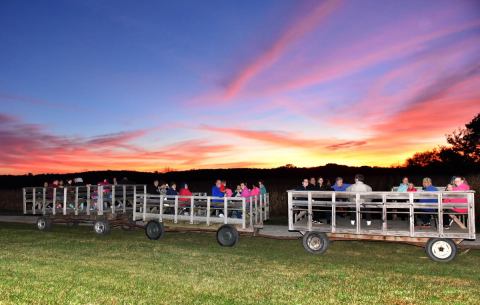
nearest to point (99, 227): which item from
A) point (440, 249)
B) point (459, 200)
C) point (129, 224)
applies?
point (129, 224)

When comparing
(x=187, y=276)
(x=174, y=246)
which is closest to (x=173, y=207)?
(x=174, y=246)

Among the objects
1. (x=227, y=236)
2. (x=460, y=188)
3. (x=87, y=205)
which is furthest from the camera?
(x=87, y=205)

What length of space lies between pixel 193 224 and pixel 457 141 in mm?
49141

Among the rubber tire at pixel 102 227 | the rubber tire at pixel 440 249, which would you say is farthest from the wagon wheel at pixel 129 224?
the rubber tire at pixel 440 249

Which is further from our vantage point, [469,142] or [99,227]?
[469,142]

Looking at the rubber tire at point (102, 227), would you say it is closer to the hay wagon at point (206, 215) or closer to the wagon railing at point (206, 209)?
the wagon railing at point (206, 209)

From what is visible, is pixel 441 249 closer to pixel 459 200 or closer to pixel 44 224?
pixel 459 200

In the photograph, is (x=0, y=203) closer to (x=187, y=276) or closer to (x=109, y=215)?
(x=109, y=215)

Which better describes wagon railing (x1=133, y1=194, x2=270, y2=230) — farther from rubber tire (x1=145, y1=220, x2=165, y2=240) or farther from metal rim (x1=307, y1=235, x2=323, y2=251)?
metal rim (x1=307, y1=235, x2=323, y2=251)

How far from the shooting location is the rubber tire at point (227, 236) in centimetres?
1574

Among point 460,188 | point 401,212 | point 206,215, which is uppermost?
point 460,188

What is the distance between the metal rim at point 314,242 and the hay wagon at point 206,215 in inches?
99.2

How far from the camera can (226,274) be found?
1088cm

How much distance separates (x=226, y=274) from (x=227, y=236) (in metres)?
5.01
